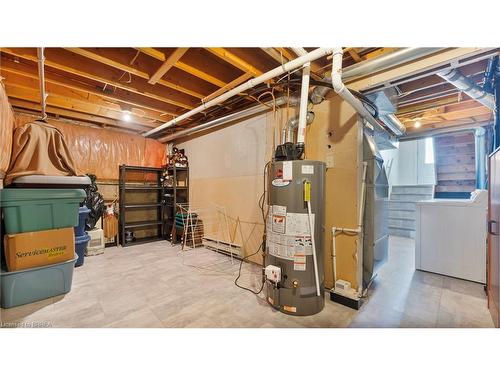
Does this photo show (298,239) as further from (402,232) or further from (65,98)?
(402,232)

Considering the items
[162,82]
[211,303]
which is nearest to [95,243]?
[211,303]

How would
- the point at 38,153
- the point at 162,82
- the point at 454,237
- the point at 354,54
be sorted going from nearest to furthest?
the point at 354,54 < the point at 38,153 < the point at 162,82 < the point at 454,237

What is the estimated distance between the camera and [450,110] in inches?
137

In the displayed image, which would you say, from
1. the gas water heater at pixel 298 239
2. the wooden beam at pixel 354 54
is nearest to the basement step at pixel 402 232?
the gas water heater at pixel 298 239

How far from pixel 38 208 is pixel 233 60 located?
254 centimetres

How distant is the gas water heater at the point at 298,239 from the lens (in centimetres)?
189

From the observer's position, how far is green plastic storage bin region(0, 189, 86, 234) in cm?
205

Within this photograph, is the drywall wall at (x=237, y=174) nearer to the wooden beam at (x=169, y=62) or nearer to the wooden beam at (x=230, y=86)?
the wooden beam at (x=230, y=86)

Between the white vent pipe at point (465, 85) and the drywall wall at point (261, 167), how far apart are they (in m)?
0.96

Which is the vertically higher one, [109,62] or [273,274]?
[109,62]

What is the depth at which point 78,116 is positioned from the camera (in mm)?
3963

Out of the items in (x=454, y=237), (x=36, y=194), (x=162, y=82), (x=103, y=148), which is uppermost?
(x=162, y=82)

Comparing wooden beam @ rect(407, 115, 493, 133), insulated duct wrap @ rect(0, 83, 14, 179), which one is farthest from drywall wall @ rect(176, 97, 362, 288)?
wooden beam @ rect(407, 115, 493, 133)

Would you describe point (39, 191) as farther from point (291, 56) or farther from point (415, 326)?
point (415, 326)
